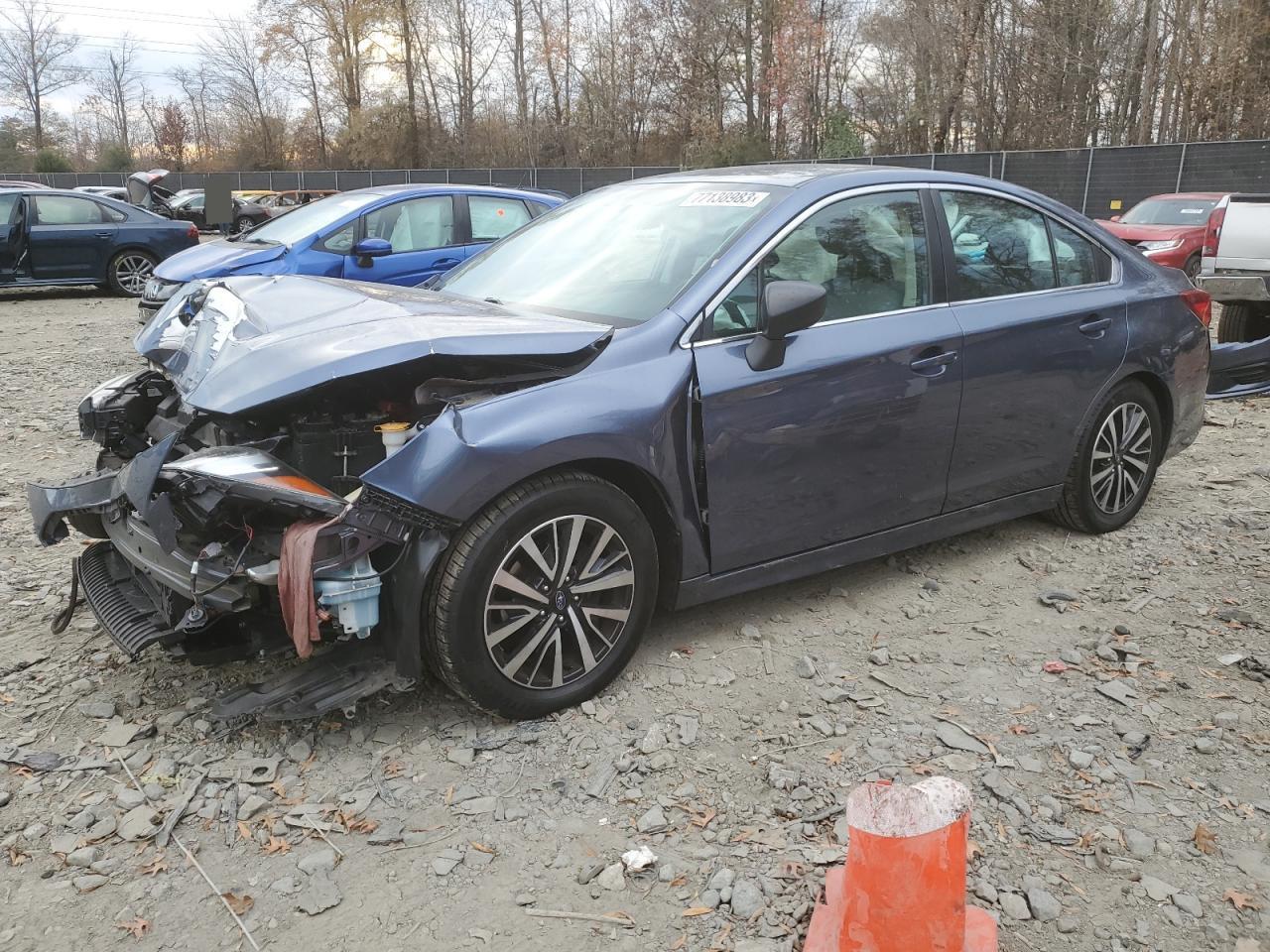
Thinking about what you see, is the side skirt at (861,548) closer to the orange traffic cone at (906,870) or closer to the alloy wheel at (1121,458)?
the alloy wheel at (1121,458)

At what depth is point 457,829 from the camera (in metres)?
2.70

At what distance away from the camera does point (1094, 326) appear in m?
4.39

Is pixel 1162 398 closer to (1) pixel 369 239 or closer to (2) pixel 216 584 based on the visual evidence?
(2) pixel 216 584

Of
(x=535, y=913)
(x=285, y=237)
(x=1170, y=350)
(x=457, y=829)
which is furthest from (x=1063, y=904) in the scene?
(x=285, y=237)

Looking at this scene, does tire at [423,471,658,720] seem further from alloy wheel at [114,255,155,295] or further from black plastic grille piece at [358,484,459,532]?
alloy wheel at [114,255,155,295]

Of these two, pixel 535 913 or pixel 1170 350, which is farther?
pixel 1170 350

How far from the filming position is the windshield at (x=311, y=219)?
881 cm

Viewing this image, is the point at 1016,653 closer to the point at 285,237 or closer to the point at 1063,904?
the point at 1063,904

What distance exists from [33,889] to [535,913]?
4.06 ft

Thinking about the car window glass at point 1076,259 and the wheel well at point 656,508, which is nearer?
the wheel well at point 656,508

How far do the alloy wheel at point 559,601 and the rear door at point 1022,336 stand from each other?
5.27ft

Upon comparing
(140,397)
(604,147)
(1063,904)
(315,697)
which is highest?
(604,147)

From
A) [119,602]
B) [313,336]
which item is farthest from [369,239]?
[119,602]

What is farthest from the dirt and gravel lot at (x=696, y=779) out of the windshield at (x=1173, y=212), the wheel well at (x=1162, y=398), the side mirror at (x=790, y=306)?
the windshield at (x=1173, y=212)
